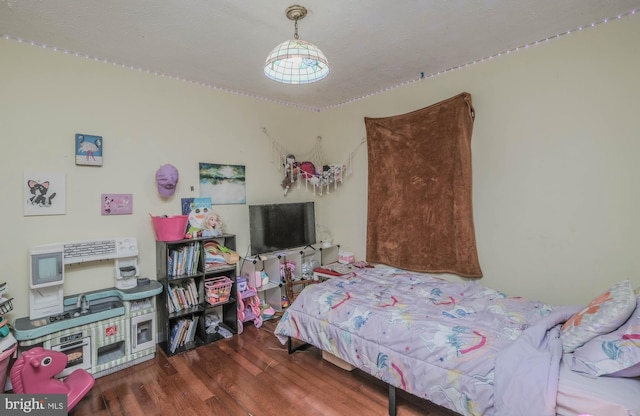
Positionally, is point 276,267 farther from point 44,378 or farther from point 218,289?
point 44,378

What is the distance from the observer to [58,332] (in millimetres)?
2125

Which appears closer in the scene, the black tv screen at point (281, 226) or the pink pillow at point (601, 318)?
the pink pillow at point (601, 318)

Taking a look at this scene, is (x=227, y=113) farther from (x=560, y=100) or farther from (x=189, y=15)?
(x=560, y=100)

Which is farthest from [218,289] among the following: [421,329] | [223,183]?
[421,329]

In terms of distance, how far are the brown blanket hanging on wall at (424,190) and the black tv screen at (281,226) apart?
0.78m

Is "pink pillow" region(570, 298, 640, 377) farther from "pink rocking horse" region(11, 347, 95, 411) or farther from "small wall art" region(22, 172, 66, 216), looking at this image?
"small wall art" region(22, 172, 66, 216)

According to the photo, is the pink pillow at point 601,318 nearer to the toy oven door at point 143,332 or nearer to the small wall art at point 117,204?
the toy oven door at point 143,332

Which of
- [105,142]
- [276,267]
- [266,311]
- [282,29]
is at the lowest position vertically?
[266,311]

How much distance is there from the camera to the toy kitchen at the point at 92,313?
6.99 ft

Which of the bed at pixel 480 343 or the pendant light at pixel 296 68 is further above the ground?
the pendant light at pixel 296 68

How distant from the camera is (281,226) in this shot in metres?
3.50

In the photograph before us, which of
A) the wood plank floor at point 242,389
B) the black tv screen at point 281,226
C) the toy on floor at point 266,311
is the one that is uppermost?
the black tv screen at point 281,226

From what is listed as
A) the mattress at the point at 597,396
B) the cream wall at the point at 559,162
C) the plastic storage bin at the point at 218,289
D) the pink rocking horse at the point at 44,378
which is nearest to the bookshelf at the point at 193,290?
the plastic storage bin at the point at 218,289

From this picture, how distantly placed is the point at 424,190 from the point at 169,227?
2402 mm
